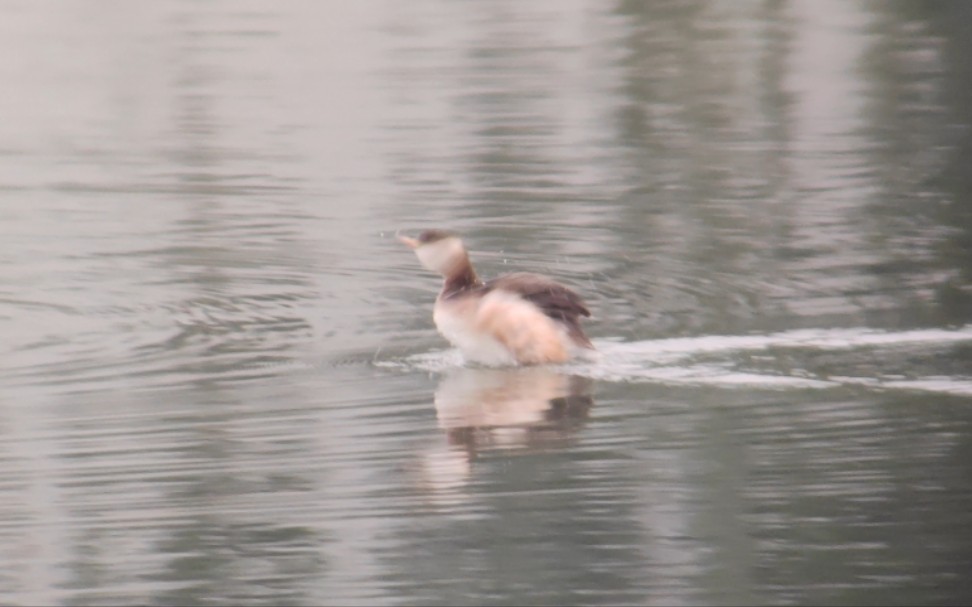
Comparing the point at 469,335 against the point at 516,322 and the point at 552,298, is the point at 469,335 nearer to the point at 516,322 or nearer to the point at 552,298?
the point at 516,322

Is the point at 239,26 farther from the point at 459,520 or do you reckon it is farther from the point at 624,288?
the point at 459,520

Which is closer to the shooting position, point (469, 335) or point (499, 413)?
point (499, 413)

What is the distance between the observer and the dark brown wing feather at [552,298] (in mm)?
10555

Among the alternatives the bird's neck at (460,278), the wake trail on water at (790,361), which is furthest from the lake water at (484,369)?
the bird's neck at (460,278)

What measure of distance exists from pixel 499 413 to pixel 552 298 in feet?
3.65

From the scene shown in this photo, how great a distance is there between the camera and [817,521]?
7.72 m

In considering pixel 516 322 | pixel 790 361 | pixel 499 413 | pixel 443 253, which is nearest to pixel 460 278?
pixel 443 253

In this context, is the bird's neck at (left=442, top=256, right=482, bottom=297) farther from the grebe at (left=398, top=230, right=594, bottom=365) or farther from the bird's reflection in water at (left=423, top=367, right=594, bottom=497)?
the bird's reflection in water at (left=423, top=367, right=594, bottom=497)

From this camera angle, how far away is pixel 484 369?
422 inches

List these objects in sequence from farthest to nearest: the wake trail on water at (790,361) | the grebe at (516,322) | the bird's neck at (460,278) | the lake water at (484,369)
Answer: the bird's neck at (460,278), the grebe at (516,322), the wake trail on water at (790,361), the lake water at (484,369)

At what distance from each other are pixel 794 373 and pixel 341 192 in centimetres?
719

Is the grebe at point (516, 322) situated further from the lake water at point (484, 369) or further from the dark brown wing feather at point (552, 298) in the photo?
the lake water at point (484, 369)

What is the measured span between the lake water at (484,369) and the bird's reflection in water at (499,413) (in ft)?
0.10

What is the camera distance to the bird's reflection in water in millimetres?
8773
